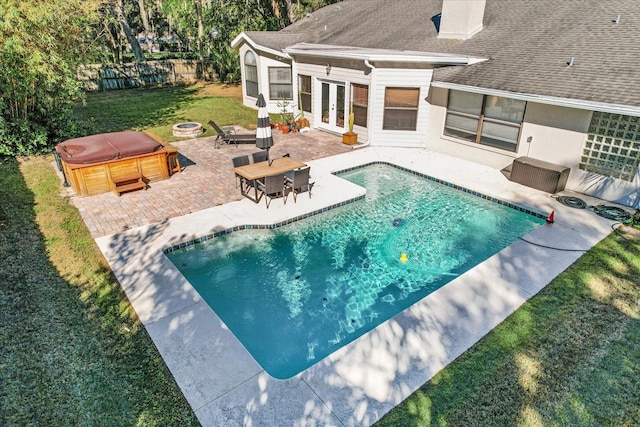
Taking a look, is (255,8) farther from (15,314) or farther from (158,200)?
(15,314)

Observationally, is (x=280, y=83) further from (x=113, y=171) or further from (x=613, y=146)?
(x=613, y=146)

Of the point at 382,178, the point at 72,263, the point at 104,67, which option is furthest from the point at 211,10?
the point at 72,263

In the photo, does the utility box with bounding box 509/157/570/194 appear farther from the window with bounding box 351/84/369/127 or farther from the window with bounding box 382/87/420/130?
the window with bounding box 351/84/369/127

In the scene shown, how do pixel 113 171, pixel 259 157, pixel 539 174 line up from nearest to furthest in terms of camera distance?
pixel 113 171 < pixel 539 174 < pixel 259 157

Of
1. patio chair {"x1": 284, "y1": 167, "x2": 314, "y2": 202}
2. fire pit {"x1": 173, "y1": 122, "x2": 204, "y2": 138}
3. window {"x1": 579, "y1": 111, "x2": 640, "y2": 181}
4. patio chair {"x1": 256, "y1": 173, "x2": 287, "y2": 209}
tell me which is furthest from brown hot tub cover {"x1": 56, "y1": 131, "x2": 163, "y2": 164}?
window {"x1": 579, "y1": 111, "x2": 640, "y2": 181}

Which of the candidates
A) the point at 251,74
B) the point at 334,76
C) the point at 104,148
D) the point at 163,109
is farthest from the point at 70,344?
the point at 251,74

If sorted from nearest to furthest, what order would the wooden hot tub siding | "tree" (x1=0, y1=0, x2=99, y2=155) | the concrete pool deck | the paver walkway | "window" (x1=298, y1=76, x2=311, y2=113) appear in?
the concrete pool deck
the paver walkway
the wooden hot tub siding
"tree" (x1=0, y1=0, x2=99, y2=155)
"window" (x1=298, y1=76, x2=311, y2=113)

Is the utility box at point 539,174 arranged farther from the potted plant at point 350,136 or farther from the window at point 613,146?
the potted plant at point 350,136
